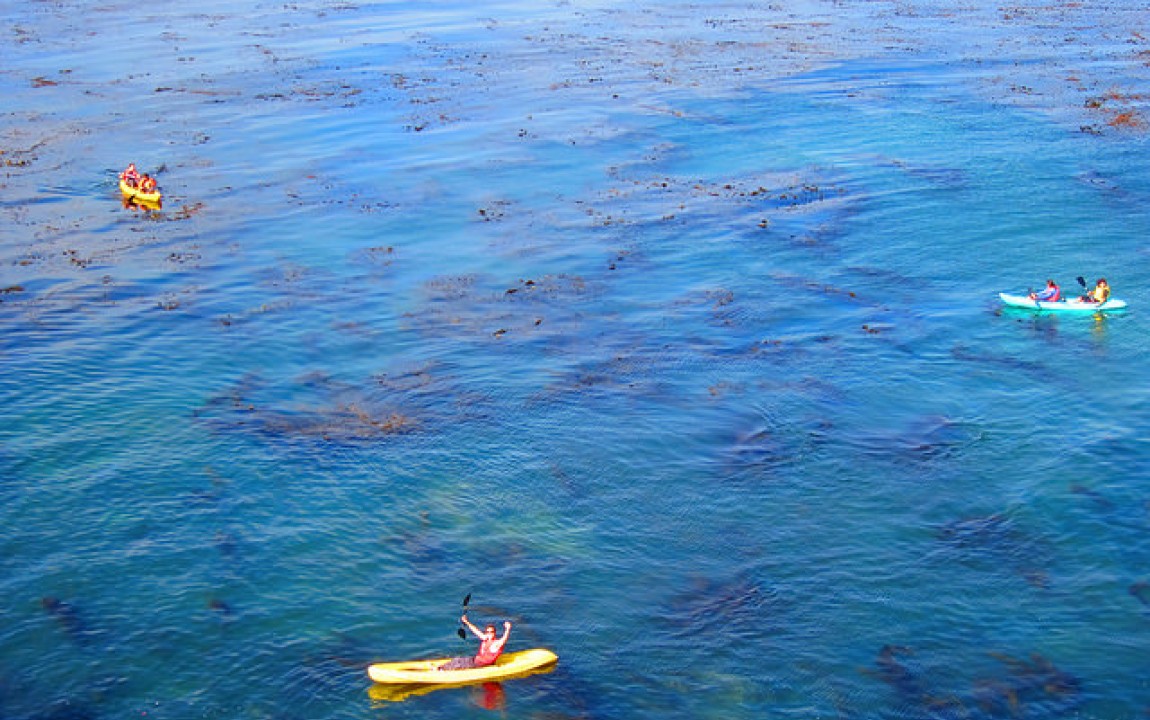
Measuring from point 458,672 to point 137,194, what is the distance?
50491 mm

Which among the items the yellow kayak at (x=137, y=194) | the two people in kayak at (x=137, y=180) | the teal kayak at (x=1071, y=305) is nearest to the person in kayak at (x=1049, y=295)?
the teal kayak at (x=1071, y=305)

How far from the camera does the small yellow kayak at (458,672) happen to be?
3388cm

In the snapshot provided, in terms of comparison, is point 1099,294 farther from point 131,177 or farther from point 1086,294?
point 131,177

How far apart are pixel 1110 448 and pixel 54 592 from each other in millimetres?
38885

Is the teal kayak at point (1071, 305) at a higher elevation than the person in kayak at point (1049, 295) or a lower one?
lower

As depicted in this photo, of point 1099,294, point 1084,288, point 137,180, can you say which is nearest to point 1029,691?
point 1099,294

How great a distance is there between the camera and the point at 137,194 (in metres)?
73.9

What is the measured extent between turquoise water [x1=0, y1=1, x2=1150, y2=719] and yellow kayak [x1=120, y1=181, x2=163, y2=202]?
4.71 feet

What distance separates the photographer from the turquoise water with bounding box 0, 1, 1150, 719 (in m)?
35.8

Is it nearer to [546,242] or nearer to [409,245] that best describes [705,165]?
[546,242]

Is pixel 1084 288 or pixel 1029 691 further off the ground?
pixel 1084 288

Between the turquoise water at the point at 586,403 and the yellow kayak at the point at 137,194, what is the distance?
143cm

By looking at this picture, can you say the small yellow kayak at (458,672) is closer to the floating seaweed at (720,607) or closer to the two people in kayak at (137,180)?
the floating seaweed at (720,607)

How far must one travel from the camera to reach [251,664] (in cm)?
3547
